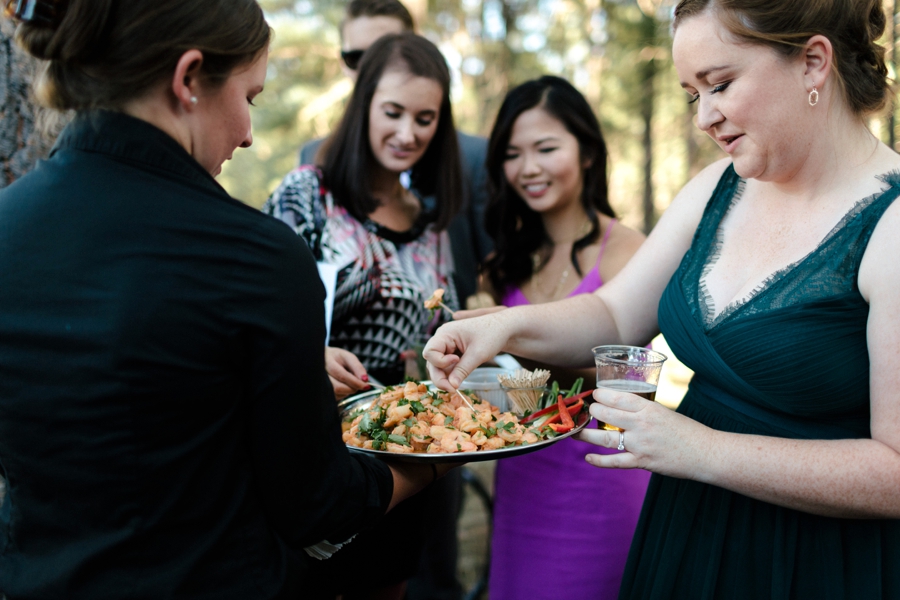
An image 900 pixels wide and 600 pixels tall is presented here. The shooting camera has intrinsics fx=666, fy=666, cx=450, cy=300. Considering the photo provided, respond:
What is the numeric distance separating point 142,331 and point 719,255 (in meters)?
1.54

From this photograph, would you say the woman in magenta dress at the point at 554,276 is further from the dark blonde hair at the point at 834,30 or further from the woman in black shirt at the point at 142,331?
the woman in black shirt at the point at 142,331

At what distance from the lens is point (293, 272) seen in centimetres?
120

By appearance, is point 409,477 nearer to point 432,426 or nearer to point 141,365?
point 432,426

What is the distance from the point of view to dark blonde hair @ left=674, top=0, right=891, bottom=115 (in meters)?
1.57

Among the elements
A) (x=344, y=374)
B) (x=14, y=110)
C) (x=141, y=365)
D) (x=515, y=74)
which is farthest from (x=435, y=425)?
(x=515, y=74)

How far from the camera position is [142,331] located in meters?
1.10

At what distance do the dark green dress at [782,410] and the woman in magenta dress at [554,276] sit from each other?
76 cm

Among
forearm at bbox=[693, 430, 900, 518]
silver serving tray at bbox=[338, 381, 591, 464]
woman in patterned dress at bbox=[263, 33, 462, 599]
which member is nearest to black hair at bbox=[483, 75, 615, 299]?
woman in patterned dress at bbox=[263, 33, 462, 599]

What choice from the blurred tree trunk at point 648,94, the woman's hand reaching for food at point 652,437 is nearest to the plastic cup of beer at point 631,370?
the woman's hand reaching for food at point 652,437

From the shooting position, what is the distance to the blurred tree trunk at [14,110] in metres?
2.37

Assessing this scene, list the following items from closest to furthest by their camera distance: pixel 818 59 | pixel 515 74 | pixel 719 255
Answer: pixel 818 59 < pixel 719 255 < pixel 515 74

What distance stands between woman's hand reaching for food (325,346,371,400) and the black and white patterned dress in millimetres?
386

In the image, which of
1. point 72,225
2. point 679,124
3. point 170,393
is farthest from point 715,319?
point 679,124

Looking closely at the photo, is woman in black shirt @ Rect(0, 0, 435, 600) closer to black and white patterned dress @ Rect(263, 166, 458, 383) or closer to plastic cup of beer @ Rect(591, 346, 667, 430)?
plastic cup of beer @ Rect(591, 346, 667, 430)
